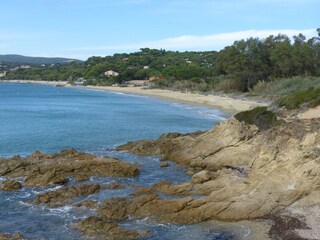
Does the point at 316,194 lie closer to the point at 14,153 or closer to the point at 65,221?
the point at 65,221

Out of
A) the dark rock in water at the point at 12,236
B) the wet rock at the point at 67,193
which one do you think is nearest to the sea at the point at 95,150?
the dark rock in water at the point at 12,236

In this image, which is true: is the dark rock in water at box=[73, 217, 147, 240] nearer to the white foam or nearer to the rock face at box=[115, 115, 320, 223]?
the rock face at box=[115, 115, 320, 223]

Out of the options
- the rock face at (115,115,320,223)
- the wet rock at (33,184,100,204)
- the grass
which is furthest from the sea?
the grass

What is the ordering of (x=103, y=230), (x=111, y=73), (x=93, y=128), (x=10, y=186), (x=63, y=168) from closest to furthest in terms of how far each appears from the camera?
(x=103, y=230)
(x=10, y=186)
(x=63, y=168)
(x=93, y=128)
(x=111, y=73)

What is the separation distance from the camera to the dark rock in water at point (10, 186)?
26.3m

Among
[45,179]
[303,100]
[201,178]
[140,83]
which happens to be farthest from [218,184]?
[140,83]

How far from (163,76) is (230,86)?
55798 millimetres

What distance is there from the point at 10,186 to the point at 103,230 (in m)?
9.57

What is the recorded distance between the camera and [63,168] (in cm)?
3006

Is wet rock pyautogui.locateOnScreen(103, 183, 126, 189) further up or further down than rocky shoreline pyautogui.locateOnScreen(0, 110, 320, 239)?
further down

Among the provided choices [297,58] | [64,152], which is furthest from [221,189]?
[297,58]

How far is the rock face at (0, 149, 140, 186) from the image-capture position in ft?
93.9

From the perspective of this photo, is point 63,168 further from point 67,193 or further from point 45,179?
point 67,193

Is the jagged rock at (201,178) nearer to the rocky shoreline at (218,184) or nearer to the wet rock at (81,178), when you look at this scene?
the rocky shoreline at (218,184)
